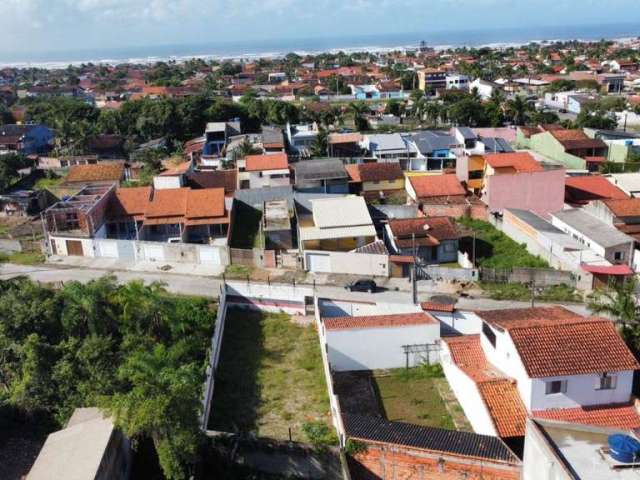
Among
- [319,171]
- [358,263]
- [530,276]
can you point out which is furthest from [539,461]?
[319,171]

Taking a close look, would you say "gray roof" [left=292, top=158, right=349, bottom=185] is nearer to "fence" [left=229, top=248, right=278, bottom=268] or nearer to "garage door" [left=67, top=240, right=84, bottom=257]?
"fence" [left=229, top=248, right=278, bottom=268]

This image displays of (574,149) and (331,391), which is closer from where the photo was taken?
(331,391)

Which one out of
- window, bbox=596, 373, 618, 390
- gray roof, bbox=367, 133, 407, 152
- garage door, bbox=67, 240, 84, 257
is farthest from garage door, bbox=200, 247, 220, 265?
gray roof, bbox=367, 133, 407, 152

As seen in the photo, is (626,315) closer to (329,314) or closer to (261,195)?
(329,314)

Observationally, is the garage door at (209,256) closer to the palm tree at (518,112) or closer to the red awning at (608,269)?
the red awning at (608,269)

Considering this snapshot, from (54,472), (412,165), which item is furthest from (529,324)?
(412,165)

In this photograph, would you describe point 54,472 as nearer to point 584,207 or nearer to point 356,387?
point 356,387
